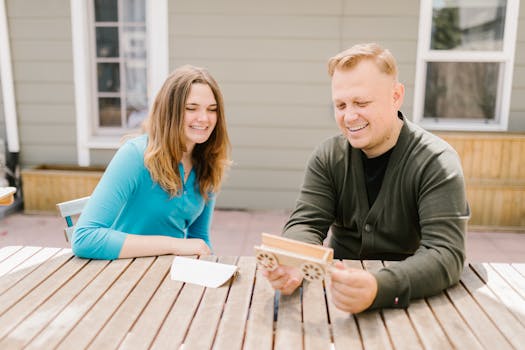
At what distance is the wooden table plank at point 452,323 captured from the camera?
1.20 meters

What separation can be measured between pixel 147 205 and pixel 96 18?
356cm

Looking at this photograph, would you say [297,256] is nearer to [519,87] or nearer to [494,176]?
[494,176]

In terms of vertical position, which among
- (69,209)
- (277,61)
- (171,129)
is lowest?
(69,209)

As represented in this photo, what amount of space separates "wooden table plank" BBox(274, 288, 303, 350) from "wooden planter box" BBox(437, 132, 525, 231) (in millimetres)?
3464

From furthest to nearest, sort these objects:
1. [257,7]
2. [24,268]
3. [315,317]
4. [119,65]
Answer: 1. [119,65]
2. [257,7]
3. [24,268]
4. [315,317]

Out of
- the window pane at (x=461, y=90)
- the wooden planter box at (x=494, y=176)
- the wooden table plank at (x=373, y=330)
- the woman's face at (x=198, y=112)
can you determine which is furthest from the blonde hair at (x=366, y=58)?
the window pane at (x=461, y=90)

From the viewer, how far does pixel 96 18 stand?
4938 mm

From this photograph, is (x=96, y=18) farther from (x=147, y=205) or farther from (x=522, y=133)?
(x=522, y=133)

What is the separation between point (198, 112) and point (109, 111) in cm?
341

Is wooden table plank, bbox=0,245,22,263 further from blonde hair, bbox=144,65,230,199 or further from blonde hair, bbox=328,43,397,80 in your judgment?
blonde hair, bbox=328,43,397,80

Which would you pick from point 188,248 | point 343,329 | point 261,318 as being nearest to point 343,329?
point 343,329

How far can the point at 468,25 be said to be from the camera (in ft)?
15.7

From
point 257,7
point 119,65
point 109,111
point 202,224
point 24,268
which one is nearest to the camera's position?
point 24,268

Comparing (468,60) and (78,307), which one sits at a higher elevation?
(468,60)
